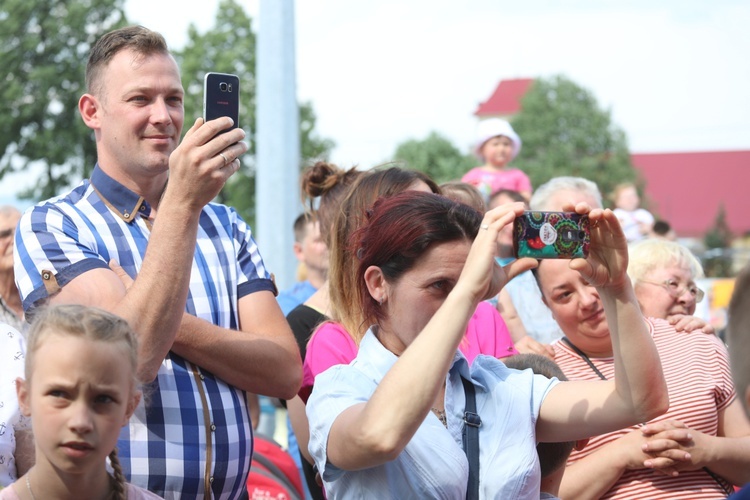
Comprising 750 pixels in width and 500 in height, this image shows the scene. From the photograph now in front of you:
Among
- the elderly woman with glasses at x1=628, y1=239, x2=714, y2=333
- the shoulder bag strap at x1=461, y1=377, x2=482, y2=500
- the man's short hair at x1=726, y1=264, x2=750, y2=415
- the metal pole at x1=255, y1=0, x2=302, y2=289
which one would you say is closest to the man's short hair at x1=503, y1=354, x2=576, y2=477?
the shoulder bag strap at x1=461, y1=377, x2=482, y2=500

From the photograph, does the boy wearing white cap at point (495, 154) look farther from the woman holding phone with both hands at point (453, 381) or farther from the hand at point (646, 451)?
the woman holding phone with both hands at point (453, 381)

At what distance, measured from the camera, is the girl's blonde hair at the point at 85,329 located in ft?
7.77

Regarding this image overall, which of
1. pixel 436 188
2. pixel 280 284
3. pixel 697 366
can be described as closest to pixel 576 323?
pixel 697 366

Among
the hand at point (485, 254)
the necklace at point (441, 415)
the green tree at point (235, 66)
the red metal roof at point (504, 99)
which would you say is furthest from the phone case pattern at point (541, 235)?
the red metal roof at point (504, 99)

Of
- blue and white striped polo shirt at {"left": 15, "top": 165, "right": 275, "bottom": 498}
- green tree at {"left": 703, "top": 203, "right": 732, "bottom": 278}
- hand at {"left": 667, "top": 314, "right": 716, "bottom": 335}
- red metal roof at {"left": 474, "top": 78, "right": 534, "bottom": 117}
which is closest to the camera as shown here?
blue and white striped polo shirt at {"left": 15, "top": 165, "right": 275, "bottom": 498}

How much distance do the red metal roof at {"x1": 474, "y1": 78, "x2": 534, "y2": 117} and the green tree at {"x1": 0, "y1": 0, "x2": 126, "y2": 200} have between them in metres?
65.3

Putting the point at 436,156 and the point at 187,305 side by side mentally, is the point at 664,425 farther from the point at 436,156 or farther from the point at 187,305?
the point at 436,156

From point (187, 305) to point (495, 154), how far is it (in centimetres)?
565

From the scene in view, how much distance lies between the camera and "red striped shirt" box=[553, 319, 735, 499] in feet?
11.6

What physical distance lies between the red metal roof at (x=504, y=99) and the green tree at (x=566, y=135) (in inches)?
1345

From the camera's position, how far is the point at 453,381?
9.03 ft

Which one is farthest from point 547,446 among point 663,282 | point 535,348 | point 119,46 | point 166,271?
point 119,46

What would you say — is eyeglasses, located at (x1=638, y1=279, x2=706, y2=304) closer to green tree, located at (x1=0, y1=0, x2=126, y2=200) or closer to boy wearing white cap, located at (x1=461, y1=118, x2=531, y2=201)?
boy wearing white cap, located at (x1=461, y1=118, x2=531, y2=201)

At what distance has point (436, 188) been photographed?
399 centimetres
